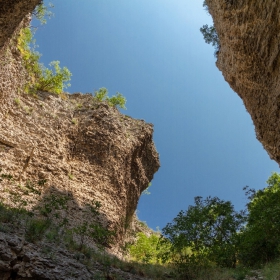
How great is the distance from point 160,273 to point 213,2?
37.8 feet

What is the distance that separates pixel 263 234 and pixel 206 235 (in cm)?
286

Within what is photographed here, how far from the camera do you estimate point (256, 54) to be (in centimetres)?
977

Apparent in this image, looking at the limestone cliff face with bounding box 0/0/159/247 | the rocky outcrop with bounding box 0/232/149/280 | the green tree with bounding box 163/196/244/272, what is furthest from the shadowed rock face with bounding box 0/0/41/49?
the green tree with bounding box 163/196/244/272

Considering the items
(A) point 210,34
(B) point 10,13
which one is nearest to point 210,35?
(A) point 210,34

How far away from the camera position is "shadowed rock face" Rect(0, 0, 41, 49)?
33.7 feet

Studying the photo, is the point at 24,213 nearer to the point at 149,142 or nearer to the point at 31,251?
the point at 31,251

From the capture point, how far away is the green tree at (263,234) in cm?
1434

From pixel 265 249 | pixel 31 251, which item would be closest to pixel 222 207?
pixel 265 249

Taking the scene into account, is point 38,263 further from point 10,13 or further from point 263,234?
point 263,234

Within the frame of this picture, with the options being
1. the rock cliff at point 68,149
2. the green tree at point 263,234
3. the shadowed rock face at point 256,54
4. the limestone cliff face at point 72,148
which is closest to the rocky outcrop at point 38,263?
the rock cliff at point 68,149

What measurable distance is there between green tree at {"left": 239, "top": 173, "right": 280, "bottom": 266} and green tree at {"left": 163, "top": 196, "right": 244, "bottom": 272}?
771 millimetres

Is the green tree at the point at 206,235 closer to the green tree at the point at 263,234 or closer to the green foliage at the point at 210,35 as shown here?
the green tree at the point at 263,234

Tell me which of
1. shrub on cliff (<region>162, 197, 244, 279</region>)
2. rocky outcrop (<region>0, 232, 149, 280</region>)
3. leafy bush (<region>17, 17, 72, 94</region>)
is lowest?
rocky outcrop (<region>0, 232, 149, 280</region>)

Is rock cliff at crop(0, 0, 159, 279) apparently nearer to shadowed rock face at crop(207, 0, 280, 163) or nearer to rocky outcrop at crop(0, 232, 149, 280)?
rocky outcrop at crop(0, 232, 149, 280)
